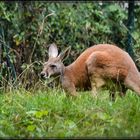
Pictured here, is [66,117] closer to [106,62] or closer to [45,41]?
[106,62]

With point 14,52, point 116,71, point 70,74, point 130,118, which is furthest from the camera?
point 14,52

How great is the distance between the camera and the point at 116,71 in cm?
761

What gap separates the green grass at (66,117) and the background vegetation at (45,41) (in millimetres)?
10

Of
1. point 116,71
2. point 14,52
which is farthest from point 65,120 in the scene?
point 14,52

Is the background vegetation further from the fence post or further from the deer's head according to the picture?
the deer's head

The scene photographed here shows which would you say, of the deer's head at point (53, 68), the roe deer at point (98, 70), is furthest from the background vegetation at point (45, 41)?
the roe deer at point (98, 70)

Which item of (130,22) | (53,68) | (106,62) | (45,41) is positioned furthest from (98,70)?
(130,22)

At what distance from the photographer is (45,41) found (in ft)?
36.0

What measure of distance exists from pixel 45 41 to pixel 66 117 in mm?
5699

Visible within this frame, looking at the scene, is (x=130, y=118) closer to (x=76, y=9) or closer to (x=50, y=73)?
(x=50, y=73)

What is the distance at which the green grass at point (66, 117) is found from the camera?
484 cm

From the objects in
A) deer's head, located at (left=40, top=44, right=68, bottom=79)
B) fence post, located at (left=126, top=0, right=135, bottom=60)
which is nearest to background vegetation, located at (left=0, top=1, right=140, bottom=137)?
fence post, located at (left=126, top=0, right=135, bottom=60)

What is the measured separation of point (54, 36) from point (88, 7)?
1.04 m

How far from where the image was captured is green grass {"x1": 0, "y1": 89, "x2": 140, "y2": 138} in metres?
4.84
